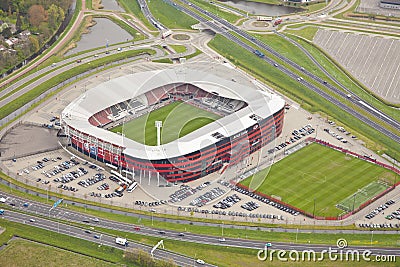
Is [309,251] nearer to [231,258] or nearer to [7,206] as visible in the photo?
[231,258]

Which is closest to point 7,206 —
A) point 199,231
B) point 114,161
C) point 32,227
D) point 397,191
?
point 32,227

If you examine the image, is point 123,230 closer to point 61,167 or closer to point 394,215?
point 61,167

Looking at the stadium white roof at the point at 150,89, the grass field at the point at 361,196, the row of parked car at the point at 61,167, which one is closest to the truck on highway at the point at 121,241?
the stadium white roof at the point at 150,89

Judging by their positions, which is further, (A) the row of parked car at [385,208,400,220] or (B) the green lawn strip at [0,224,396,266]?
(A) the row of parked car at [385,208,400,220]

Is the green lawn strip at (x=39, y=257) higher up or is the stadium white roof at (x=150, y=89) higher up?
the stadium white roof at (x=150, y=89)

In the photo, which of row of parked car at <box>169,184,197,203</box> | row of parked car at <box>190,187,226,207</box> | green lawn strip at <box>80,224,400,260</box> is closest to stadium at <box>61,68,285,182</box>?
row of parked car at <box>169,184,197,203</box>

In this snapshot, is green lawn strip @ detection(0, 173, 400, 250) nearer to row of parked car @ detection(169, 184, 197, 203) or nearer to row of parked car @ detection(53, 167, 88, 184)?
row of parked car @ detection(169, 184, 197, 203)

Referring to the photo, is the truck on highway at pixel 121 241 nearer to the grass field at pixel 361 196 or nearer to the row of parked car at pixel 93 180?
the row of parked car at pixel 93 180
